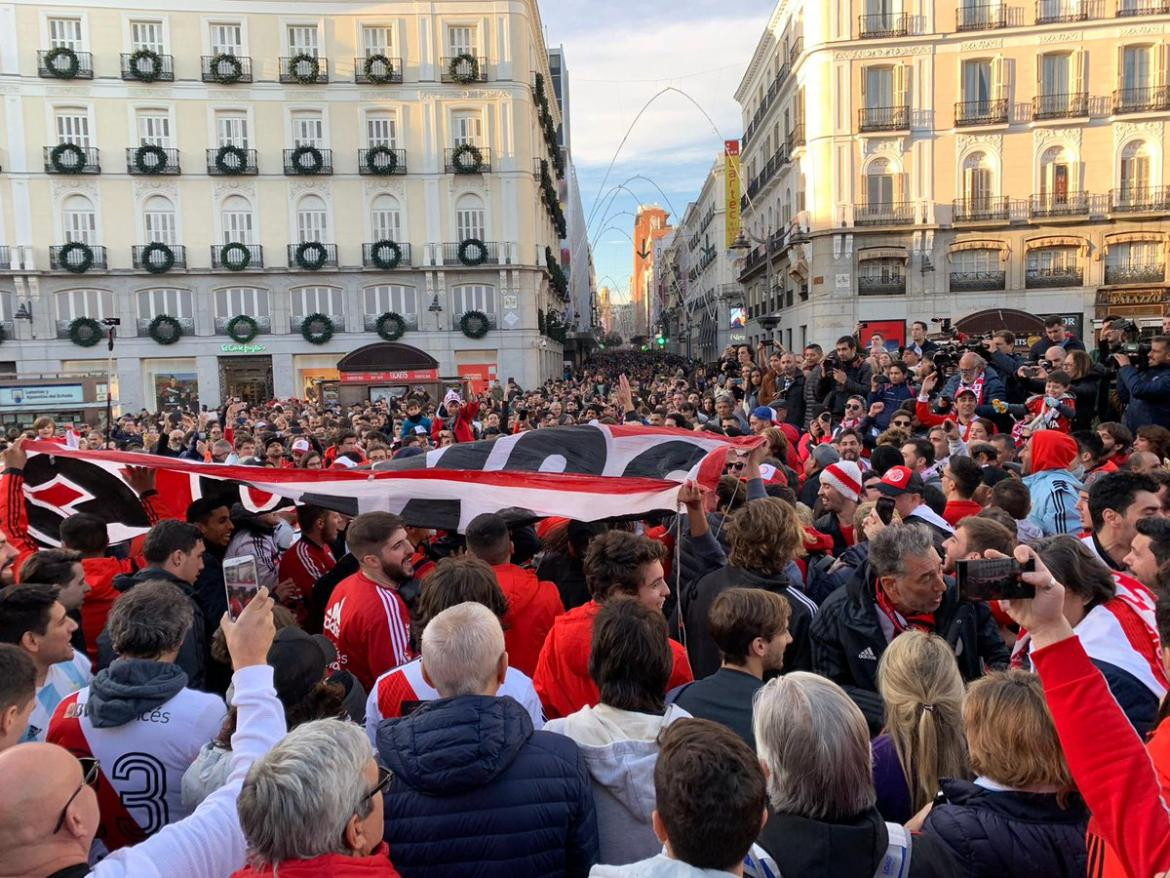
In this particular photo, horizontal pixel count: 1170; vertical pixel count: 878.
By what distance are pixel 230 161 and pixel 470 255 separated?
11.5 meters

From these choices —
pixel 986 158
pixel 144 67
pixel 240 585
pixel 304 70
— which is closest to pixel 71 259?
pixel 144 67

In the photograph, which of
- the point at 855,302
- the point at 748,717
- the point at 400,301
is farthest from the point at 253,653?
the point at 400,301

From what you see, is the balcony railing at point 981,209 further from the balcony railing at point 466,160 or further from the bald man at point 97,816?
the bald man at point 97,816

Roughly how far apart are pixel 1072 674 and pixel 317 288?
3905 centimetres

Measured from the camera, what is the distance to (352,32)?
122 feet

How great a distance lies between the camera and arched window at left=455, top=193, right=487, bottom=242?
38.3 metres

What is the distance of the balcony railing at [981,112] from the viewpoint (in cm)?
3259

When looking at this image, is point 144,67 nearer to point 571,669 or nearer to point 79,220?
point 79,220

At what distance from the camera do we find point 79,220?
36.2 m

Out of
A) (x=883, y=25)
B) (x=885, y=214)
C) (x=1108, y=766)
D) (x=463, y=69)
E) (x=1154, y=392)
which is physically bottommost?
(x=1108, y=766)

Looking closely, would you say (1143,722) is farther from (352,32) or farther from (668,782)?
(352,32)

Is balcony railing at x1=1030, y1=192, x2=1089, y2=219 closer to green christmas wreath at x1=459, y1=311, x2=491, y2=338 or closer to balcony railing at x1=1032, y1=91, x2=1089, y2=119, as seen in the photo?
balcony railing at x1=1032, y1=91, x2=1089, y2=119

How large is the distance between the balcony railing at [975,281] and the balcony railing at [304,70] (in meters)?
29.3

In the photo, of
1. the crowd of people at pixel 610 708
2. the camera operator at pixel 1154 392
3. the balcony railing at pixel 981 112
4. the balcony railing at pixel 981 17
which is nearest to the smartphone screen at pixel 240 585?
the crowd of people at pixel 610 708
